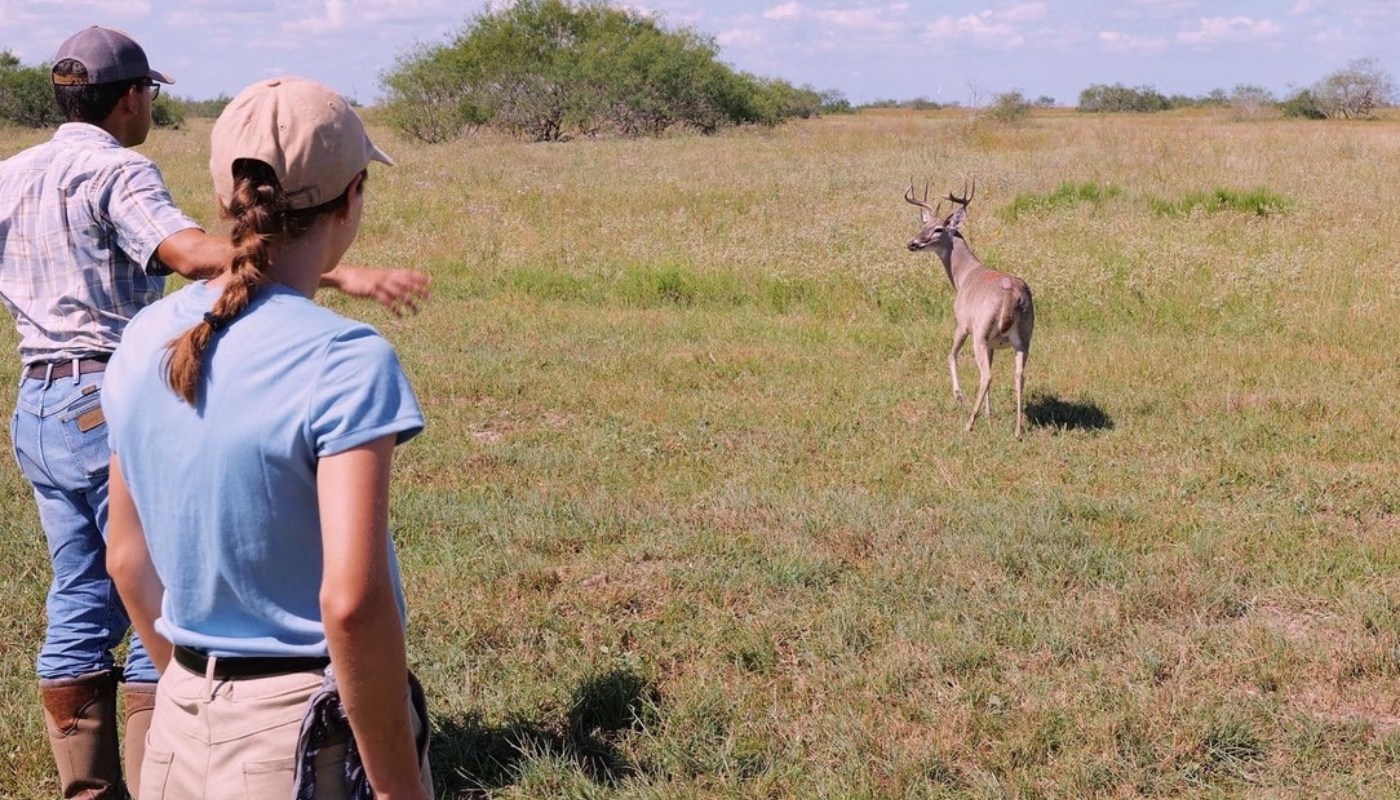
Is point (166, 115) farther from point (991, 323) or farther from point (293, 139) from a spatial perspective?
point (293, 139)

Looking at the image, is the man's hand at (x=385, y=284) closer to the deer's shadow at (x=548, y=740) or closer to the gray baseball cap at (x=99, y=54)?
the gray baseball cap at (x=99, y=54)

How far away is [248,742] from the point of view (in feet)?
6.84

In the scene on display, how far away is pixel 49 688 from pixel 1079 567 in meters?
4.10

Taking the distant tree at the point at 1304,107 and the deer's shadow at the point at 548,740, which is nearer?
the deer's shadow at the point at 548,740

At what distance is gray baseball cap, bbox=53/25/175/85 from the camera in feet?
11.3

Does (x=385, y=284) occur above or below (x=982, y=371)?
above

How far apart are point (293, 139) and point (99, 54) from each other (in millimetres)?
1849

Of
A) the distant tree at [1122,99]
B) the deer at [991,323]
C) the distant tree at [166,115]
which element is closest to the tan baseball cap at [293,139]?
the deer at [991,323]

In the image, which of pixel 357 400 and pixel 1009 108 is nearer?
pixel 357 400

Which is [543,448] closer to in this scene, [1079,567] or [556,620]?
[556,620]

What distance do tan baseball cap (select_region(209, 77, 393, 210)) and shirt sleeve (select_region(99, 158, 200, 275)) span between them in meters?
1.39

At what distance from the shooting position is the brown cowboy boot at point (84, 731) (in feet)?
12.0

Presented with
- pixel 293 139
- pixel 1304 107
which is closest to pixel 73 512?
pixel 293 139

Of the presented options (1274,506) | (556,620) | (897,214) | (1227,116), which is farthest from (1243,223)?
(1227,116)
